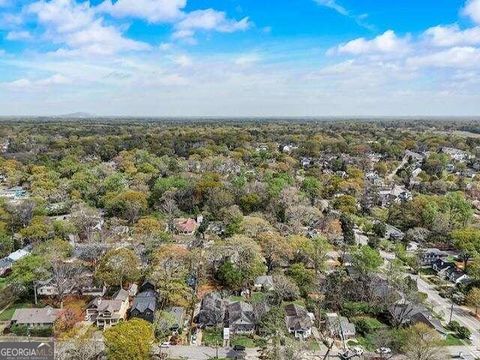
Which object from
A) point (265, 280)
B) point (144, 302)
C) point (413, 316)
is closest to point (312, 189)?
point (265, 280)

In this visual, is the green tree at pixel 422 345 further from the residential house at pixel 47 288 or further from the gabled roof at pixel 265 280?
the residential house at pixel 47 288

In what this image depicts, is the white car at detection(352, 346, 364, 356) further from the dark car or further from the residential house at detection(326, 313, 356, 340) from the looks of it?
the dark car

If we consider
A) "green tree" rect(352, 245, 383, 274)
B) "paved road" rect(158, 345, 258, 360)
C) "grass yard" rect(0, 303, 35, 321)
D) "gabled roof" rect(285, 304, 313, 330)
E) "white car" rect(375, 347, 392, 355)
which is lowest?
"grass yard" rect(0, 303, 35, 321)

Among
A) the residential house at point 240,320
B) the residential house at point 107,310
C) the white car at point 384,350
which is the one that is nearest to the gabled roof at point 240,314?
the residential house at point 240,320

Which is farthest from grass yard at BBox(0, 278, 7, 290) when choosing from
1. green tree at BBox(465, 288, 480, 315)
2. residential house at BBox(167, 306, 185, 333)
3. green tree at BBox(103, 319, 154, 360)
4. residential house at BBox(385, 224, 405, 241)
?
residential house at BBox(385, 224, 405, 241)

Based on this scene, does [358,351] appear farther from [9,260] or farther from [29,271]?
[9,260]

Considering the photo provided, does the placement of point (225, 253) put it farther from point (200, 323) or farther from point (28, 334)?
point (28, 334)

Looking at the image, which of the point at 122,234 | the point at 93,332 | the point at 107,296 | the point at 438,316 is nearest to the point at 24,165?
the point at 122,234
